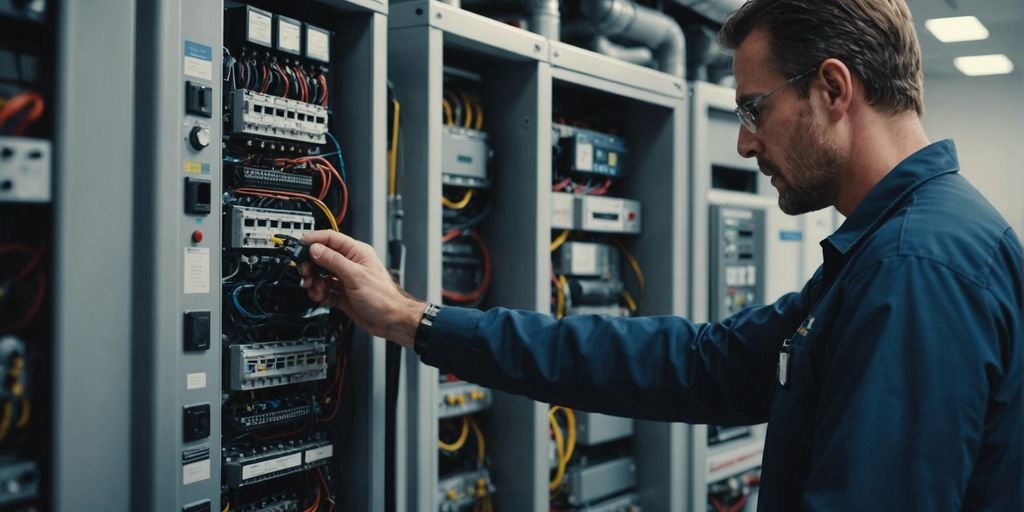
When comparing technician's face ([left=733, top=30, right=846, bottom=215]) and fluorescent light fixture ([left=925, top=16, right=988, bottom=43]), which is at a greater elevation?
fluorescent light fixture ([left=925, top=16, right=988, bottom=43])

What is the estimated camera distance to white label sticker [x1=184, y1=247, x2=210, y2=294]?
1.39m

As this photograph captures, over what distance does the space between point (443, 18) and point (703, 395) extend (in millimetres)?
996

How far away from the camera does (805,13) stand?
4.43ft

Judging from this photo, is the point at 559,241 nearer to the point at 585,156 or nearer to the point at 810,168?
the point at 585,156

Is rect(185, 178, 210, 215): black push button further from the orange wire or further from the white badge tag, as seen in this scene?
the white badge tag

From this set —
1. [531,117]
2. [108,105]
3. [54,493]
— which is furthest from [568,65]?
[54,493]

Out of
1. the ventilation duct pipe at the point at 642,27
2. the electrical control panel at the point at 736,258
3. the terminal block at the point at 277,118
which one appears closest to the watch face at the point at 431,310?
the terminal block at the point at 277,118

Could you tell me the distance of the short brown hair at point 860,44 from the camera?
1.31m

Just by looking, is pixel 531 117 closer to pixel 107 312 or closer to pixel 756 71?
pixel 756 71

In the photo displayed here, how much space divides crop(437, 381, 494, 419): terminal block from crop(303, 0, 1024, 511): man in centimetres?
40

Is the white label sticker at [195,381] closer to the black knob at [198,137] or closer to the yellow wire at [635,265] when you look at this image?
the black knob at [198,137]

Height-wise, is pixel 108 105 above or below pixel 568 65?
below

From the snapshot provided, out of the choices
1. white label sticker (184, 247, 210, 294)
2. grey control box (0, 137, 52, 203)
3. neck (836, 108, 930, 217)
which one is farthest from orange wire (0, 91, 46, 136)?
neck (836, 108, 930, 217)

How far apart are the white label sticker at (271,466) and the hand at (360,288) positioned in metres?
0.28
